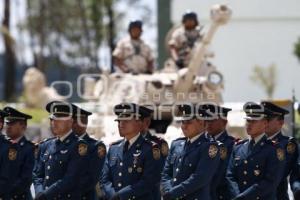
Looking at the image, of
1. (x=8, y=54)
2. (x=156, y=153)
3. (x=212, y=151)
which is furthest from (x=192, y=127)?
(x=8, y=54)

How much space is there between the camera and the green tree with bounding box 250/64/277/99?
27.8 m

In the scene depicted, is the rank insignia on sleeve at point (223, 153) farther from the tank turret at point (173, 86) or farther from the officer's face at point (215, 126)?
the tank turret at point (173, 86)

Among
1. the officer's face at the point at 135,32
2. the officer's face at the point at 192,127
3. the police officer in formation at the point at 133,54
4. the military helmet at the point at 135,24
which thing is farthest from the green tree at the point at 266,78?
the officer's face at the point at 192,127

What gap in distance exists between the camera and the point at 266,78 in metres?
27.8

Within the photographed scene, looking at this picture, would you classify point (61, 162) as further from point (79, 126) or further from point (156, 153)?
point (156, 153)

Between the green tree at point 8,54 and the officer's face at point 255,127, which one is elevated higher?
the green tree at point 8,54

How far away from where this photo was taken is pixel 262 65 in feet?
95.5

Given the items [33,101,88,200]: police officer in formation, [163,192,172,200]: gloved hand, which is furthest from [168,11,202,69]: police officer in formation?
[163,192,172,200]: gloved hand

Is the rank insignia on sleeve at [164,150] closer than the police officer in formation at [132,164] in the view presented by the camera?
A: No

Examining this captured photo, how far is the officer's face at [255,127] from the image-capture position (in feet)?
29.6

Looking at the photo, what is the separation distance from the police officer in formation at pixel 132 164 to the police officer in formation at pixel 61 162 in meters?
0.29

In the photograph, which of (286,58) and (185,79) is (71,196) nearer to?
(185,79)

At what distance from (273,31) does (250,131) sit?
67.0ft

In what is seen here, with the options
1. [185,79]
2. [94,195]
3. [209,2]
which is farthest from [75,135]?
[209,2]
